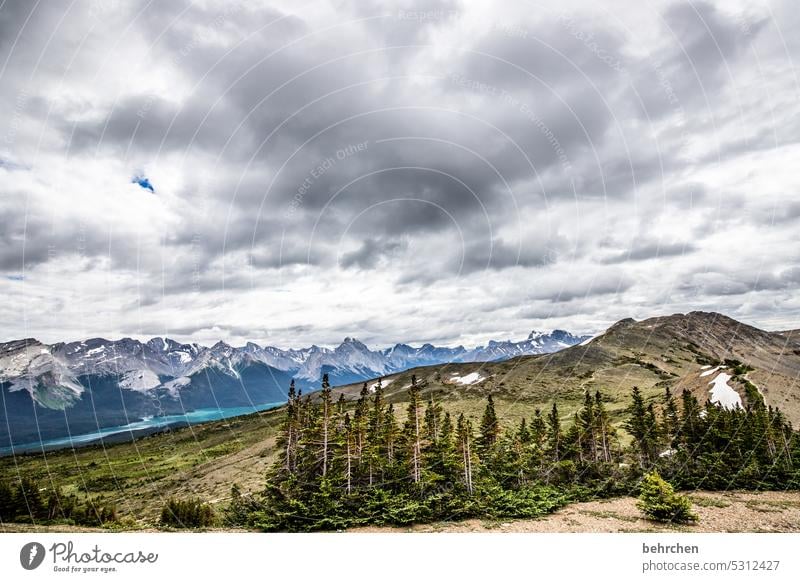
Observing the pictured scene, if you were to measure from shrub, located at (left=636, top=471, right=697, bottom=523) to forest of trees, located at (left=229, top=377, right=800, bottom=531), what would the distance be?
6.39m

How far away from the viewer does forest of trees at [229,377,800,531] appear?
25.6 meters

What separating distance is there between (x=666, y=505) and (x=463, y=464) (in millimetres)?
12508

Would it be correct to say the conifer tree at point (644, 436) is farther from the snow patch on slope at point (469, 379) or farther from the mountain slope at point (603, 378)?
the snow patch on slope at point (469, 379)

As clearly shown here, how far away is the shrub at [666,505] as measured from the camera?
73.9 ft

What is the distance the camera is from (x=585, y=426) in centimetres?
3972

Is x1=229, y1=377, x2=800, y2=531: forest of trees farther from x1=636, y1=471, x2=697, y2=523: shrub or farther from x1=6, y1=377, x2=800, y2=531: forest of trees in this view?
x1=636, y1=471, x2=697, y2=523: shrub

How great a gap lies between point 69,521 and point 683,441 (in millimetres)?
57047

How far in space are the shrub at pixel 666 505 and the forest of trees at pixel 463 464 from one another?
21.0ft

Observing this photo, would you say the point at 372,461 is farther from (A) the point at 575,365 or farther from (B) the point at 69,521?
(A) the point at 575,365

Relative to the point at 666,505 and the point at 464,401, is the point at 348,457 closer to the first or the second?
the point at 666,505

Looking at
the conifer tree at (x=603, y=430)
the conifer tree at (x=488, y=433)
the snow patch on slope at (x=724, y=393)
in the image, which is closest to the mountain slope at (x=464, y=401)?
the snow patch on slope at (x=724, y=393)
